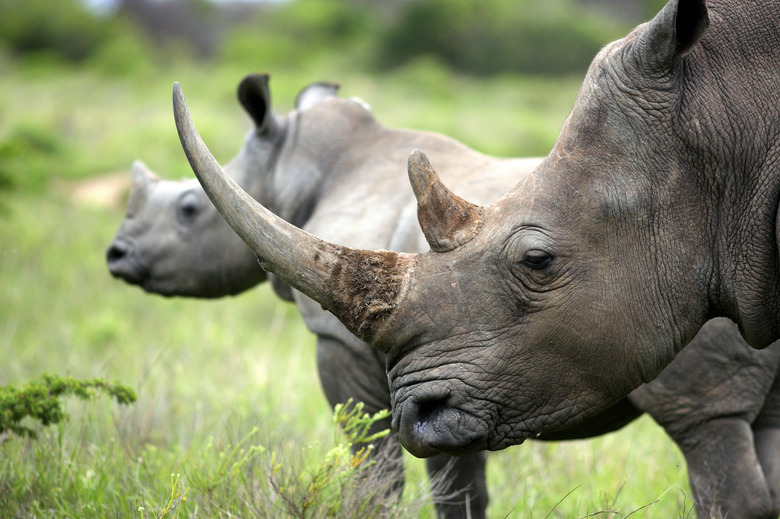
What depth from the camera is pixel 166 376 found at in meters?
6.54

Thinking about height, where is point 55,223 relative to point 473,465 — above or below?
above

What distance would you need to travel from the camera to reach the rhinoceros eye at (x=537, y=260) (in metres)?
2.78

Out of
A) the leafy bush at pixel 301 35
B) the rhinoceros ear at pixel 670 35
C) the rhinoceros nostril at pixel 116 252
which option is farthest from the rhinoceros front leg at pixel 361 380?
the leafy bush at pixel 301 35

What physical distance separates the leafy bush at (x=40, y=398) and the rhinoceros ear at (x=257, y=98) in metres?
1.55

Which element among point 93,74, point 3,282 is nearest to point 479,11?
point 93,74

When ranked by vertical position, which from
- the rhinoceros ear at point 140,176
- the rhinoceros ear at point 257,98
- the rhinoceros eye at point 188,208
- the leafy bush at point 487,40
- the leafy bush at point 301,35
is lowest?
the rhinoceros eye at point 188,208

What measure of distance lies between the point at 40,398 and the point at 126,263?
116cm

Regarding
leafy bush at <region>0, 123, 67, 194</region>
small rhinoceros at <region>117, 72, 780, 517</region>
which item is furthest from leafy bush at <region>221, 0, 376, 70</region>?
small rhinoceros at <region>117, 72, 780, 517</region>

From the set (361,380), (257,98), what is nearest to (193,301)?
(257,98)

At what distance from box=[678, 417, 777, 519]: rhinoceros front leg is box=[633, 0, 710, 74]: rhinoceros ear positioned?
1.52m

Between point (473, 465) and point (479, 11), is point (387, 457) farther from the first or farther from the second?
point (479, 11)

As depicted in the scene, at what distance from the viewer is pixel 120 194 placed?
13141 mm

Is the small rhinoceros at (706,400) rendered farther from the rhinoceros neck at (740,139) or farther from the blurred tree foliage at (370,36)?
the blurred tree foliage at (370,36)

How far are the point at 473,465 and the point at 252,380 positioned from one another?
9.11ft
